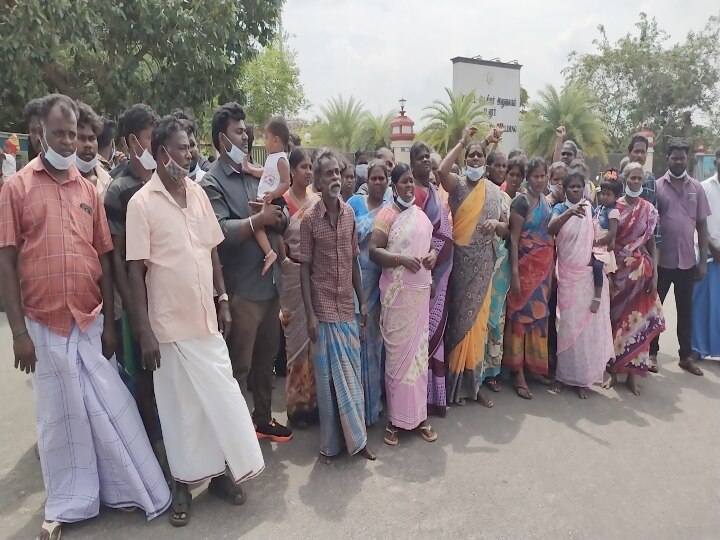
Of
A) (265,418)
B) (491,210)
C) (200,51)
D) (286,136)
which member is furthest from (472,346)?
(200,51)

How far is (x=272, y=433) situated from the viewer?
3664 millimetres

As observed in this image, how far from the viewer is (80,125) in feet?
10.1

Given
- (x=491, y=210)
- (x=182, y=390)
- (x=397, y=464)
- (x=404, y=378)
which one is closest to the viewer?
(x=182, y=390)

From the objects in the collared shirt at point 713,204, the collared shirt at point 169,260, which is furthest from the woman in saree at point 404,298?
the collared shirt at point 713,204

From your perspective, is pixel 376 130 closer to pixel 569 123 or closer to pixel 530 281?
pixel 569 123

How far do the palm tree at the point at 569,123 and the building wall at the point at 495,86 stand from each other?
31.3 inches

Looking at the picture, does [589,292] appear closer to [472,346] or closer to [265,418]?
[472,346]

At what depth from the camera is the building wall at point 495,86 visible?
23.0m

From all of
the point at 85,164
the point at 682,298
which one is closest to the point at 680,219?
the point at 682,298

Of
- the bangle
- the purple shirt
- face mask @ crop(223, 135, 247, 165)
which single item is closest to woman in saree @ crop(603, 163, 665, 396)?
the purple shirt

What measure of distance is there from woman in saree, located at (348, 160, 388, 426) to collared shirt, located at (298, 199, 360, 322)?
0.41m

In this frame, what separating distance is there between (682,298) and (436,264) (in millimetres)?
2878

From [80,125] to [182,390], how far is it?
165 centimetres

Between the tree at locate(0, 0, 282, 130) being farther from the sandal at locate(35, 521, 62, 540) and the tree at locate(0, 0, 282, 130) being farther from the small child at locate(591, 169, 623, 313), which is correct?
the small child at locate(591, 169, 623, 313)
